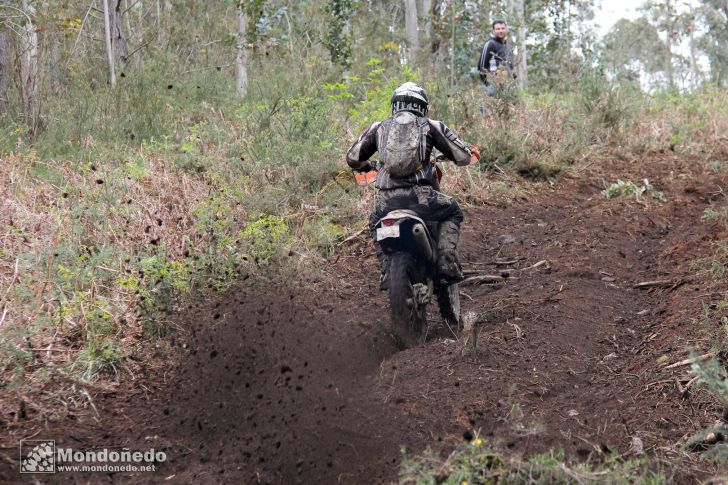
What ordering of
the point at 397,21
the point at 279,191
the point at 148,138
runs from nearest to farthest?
the point at 279,191, the point at 148,138, the point at 397,21

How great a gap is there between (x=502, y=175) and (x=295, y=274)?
177 inches

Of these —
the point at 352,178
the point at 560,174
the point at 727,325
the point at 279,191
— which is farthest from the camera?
the point at 560,174

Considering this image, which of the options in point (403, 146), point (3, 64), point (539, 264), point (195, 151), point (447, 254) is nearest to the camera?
point (403, 146)

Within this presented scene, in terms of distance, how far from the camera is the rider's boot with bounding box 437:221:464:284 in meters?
6.64

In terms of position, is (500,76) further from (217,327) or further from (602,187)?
(217,327)

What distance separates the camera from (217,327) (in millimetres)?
6359

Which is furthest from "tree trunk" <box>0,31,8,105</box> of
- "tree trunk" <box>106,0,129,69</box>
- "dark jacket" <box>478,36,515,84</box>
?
"dark jacket" <box>478,36,515,84</box>

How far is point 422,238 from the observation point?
621 centimetres

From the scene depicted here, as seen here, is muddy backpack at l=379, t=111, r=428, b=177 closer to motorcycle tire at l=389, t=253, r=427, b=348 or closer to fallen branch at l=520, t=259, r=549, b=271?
motorcycle tire at l=389, t=253, r=427, b=348

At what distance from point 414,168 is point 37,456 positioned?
3.38 metres

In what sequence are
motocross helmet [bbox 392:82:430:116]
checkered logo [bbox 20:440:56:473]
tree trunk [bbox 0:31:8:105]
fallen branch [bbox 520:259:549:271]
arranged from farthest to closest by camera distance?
tree trunk [bbox 0:31:8:105], fallen branch [bbox 520:259:549:271], motocross helmet [bbox 392:82:430:116], checkered logo [bbox 20:440:56:473]

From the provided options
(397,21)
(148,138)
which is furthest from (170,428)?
(397,21)

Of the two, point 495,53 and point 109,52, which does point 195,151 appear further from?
point 495,53
